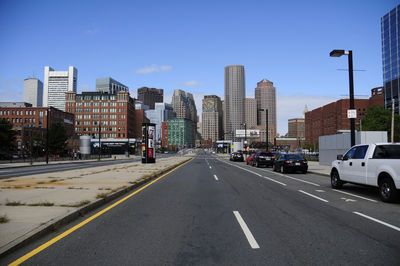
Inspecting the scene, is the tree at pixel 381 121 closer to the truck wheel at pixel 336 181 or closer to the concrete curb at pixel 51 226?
the truck wheel at pixel 336 181

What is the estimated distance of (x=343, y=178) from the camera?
38.7ft

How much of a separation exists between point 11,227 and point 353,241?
6244mm

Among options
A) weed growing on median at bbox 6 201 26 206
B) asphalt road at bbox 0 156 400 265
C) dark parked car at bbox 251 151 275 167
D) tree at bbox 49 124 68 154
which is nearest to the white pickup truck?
asphalt road at bbox 0 156 400 265

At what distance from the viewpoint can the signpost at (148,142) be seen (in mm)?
32344

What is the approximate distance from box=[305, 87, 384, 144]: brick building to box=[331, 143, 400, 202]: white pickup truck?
401ft

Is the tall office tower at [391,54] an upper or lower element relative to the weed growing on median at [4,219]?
upper

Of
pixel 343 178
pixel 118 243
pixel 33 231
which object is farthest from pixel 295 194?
pixel 33 231

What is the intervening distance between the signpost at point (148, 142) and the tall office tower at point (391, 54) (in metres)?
102

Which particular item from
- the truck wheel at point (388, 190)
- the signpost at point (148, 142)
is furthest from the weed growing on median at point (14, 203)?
the signpost at point (148, 142)

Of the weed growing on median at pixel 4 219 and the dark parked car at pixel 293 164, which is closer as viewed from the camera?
the weed growing on median at pixel 4 219

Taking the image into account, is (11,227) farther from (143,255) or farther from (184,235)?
(184,235)

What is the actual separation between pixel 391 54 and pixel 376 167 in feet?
402

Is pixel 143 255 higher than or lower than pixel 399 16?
lower

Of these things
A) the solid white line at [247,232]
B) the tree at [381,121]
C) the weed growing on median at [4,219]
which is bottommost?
the solid white line at [247,232]
